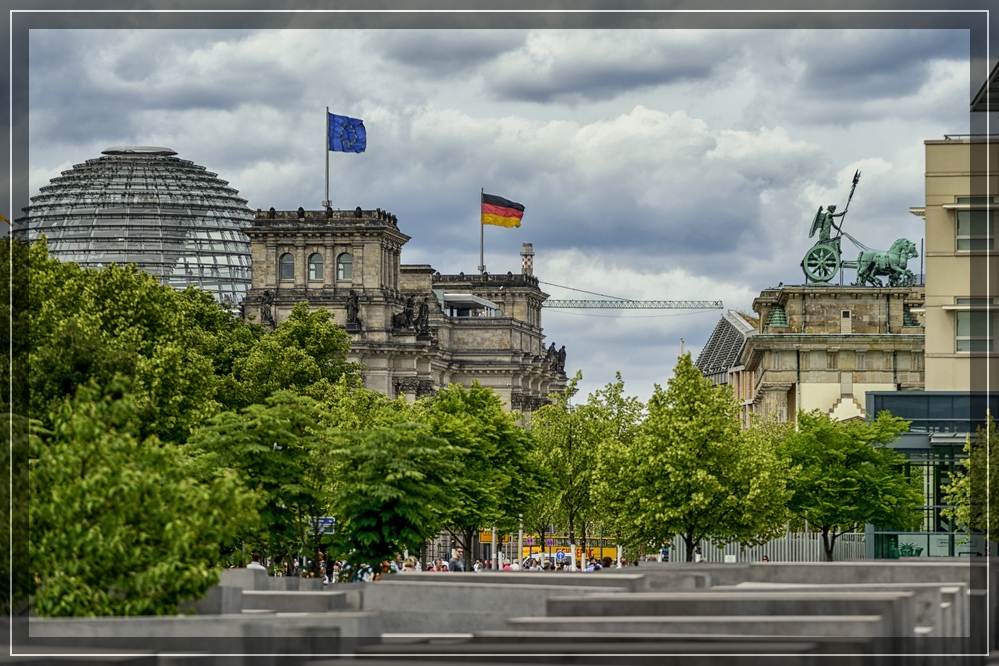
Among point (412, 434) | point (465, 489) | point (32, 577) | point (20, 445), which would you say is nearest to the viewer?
point (32, 577)

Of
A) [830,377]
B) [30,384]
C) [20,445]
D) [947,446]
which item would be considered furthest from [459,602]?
[830,377]

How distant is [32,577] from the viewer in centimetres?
3094

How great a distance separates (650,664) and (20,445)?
559 inches

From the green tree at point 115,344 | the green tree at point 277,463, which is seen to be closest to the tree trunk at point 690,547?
the green tree at point 277,463

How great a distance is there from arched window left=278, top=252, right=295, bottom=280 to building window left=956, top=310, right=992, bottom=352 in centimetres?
8845

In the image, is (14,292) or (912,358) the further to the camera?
(912,358)

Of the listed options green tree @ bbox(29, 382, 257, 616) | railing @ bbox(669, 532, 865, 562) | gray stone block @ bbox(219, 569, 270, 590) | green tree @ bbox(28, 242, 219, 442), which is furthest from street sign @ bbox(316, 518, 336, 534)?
green tree @ bbox(29, 382, 257, 616)

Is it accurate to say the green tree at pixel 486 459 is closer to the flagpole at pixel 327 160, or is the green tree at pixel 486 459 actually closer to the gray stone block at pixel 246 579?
the gray stone block at pixel 246 579

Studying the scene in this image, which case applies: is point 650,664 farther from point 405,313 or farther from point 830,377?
point 405,313

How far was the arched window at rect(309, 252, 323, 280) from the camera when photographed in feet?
545

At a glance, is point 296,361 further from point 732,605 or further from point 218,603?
point 732,605

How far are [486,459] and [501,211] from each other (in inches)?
4381

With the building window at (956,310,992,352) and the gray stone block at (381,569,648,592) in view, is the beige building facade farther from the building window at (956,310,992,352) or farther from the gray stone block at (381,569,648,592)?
the gray stone block at (381,569,648,592)

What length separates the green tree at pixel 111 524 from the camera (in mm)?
31656
